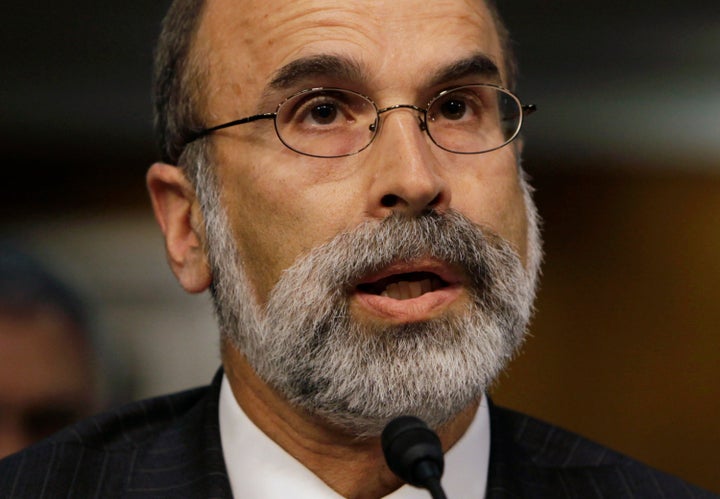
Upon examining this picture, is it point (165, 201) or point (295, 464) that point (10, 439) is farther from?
point (295, 464)

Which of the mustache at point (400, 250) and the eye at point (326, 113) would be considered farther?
the eye at point (326, 113)

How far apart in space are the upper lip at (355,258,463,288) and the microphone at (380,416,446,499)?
295 millimetres

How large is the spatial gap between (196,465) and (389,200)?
1.93 feet

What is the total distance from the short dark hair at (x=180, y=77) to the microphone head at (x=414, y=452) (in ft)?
2.41

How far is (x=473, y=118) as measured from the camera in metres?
1.52

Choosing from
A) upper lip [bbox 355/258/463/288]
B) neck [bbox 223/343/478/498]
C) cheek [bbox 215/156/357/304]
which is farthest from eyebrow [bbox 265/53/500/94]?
neck [bbox 223/343/478/498]

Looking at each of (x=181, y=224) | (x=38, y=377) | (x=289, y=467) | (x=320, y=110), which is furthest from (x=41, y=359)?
(x=320, y=110)

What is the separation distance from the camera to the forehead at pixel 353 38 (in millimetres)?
1415

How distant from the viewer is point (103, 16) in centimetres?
249

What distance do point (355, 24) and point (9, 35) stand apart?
147 centimetres

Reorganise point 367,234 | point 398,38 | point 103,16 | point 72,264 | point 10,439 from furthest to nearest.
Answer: point 72,264 → point 103,16 → point 10,439 → point 398,38 → point 367,234

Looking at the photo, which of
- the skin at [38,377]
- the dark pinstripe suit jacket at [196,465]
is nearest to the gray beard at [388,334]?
the dark pinstripe suit jacket at [196,465]

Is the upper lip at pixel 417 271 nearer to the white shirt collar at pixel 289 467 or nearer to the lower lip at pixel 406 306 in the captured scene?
the lower lip at pixel 406 306

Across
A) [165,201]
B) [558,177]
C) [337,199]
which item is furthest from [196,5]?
[558,177]
